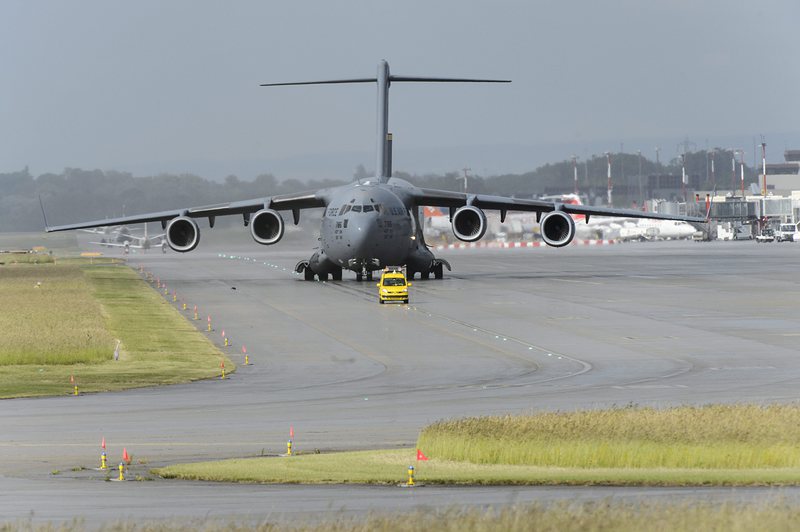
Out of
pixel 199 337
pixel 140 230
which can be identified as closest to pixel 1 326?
pixel 199 337

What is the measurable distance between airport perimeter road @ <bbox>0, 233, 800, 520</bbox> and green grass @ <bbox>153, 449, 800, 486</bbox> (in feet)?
1.95

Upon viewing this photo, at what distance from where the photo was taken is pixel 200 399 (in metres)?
28.4

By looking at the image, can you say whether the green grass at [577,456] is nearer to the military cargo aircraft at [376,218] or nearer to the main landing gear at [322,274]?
the military cargo aircraft at [376,218]

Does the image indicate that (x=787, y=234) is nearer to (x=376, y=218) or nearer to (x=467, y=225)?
(x=467, y=225)

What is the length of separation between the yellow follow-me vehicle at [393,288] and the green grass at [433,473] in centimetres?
3267

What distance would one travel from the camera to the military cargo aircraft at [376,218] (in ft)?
205

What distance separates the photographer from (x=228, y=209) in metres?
67.5

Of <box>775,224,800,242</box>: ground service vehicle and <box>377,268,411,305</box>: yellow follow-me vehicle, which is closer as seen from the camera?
<box>377,268,411,305</box>: yellow follow-me vehicle

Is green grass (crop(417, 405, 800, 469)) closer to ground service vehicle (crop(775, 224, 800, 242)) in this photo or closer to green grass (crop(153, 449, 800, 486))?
green grass (crop(153, 449, 800, 486))

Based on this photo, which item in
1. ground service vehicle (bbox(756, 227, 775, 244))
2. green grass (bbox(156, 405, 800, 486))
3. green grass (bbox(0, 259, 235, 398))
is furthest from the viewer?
ground service vehicle (bbox(756, 227, 775, 244))

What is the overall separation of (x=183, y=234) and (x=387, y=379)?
36.6 m

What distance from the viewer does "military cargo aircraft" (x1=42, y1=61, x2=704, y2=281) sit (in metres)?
62.5

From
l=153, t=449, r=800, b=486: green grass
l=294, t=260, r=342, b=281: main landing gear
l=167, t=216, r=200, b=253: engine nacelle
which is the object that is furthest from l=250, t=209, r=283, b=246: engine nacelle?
l=153, t=449, r=800, b=486: green grass

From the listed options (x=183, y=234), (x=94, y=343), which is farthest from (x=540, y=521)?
(x=183, y=234)
